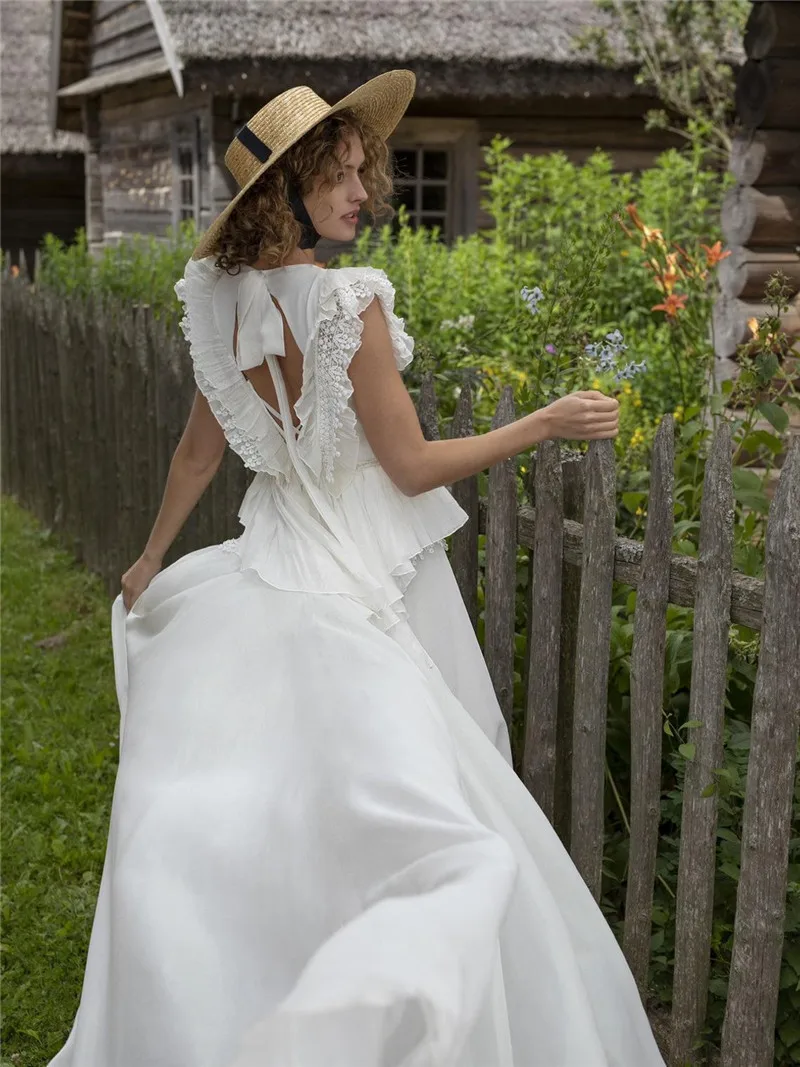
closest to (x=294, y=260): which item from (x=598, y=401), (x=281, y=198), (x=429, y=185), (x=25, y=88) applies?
(x=281, y=198)

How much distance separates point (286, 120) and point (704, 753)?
1.45 meters

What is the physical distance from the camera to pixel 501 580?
3.05 metres

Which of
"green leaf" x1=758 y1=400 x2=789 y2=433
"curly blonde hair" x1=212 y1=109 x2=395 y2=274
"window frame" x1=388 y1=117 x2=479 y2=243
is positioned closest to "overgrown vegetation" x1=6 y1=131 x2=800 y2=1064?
"green leaf" x1=758 y1=400 x2=789 y2=433

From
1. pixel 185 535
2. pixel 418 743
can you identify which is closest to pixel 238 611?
pixel 418 743

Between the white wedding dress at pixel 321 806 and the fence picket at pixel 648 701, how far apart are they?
11.6 inches

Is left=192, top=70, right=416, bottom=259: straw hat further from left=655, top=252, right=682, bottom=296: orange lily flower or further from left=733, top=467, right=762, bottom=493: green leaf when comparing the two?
left=655, top=252, right=682, bottom=296: orange lily flower

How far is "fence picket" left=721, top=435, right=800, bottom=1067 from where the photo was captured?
221 cm

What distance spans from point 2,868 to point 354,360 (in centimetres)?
226

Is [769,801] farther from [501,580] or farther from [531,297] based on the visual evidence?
[531,297]

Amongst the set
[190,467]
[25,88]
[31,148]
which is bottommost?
[190,467]

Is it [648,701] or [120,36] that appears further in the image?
[120,36]

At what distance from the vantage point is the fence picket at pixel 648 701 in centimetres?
247

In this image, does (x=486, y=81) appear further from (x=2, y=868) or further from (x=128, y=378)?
(x=2, y=868)

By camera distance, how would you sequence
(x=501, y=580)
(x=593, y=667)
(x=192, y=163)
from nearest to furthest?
(x=593, y=667) < (x=501, y=580) < (x=192, y=163)
